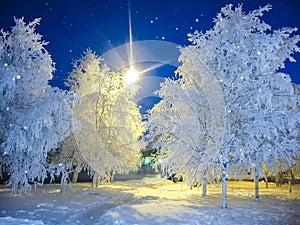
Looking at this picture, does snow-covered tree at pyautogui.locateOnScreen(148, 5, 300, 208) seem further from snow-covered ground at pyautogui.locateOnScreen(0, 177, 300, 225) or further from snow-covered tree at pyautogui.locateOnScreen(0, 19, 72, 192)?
snow-covered tree at pyautogui.locateOnScreen(0, 19, 72, 192)

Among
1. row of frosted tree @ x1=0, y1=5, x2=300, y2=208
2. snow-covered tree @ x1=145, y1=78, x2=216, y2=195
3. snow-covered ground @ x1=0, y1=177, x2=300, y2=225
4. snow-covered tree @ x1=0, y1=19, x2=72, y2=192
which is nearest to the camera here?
snow-covered tree @ x1=0, y1=19, x2=72, y2=192

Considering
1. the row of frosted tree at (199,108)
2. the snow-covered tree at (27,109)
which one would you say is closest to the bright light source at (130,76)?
the row of frosted tree at (199,108)

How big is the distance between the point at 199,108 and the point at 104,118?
672 cm

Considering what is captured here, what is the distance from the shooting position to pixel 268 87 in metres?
11.4

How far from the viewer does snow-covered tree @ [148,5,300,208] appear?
11.2 m

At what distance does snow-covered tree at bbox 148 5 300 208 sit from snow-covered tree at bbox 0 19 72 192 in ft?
18.3

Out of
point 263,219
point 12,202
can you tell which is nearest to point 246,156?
point 263,219

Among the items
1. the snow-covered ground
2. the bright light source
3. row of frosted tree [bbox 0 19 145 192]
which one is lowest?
the snow-covered ground

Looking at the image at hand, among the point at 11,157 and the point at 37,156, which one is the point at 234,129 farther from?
the point at 11,157

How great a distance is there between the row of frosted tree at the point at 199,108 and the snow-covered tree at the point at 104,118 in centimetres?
71

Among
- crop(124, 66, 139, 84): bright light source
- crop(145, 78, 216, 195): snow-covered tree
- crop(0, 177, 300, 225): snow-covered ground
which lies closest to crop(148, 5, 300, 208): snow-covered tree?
crop(145, 78, 216, 195): snow-covered tree

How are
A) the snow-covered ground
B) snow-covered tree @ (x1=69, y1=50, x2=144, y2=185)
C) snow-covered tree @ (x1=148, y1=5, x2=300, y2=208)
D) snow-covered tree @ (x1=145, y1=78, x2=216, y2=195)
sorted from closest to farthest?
the snow-covered ground, snow-covered tree @ (x1=148, y1=5, x2=300, y2=208), snow-covered tree @ (x1=145, y1=78, x2=216, y2=195), snow-covered tree @ (x1=69, y1=50, x2=144, y2=185)

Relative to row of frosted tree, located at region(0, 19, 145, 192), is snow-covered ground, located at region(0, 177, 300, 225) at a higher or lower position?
lower

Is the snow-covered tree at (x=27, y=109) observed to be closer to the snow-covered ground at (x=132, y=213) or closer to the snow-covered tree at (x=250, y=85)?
the snow-covered ground at (x=132, y=213)
